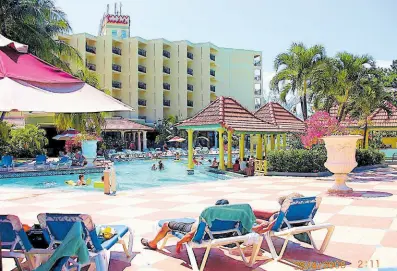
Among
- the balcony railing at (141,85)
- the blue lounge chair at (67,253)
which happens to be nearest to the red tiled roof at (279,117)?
the blue lounge chair at (67,253)

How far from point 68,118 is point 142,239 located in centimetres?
2077

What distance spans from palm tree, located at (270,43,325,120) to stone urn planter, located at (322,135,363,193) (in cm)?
1146

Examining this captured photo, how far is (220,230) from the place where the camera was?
17.8ft

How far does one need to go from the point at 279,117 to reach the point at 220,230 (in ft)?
62.2

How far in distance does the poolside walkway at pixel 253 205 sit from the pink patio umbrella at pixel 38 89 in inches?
89.3

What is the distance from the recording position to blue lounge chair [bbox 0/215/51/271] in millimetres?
4805

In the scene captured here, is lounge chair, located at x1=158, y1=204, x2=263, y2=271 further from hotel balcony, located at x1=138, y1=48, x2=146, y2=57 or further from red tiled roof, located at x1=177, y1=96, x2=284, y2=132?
hotel balcony, located at x1=138, y1=48, x2=146, y2=57

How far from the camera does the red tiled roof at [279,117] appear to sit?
22828mm

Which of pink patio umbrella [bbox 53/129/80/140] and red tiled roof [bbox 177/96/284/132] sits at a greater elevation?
red tiled roof [bbox 177/96/284/132]

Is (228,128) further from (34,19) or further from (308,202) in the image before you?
(308,202)

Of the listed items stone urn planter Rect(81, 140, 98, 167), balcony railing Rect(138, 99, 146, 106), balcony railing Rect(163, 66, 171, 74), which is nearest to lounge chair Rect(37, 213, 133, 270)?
stone urn planter Rect(81, 140, 98, 167)

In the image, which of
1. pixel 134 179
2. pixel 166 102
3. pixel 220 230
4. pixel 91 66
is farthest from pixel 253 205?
pixel 166 102

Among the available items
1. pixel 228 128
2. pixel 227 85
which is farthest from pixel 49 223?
pixel 227 85

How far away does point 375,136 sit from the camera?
1404 inches
